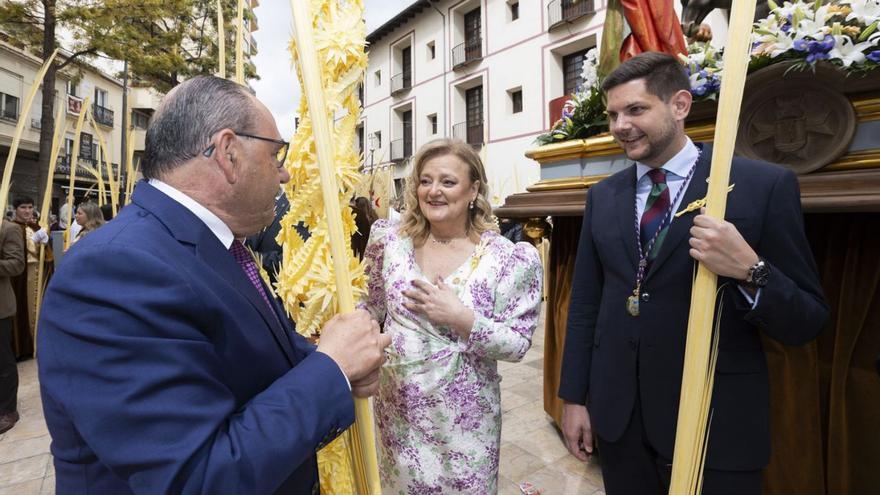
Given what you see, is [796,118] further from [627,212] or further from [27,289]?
[27,289]

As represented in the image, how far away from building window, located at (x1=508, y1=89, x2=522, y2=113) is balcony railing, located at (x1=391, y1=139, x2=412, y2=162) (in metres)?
5.97

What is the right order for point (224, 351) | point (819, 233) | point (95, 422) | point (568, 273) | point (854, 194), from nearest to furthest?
point (95, 422), point (224, 351), point (854, 194), point (819, 233), point (568, 273)

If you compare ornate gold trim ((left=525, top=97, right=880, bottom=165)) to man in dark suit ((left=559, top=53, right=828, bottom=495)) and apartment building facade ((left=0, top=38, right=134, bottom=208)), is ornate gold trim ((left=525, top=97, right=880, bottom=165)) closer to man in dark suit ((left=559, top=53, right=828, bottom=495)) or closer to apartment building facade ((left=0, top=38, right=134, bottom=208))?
man in dark suit ((left=559, top=53, right=828, bottom=495))

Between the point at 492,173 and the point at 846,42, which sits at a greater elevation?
the point at 492,173

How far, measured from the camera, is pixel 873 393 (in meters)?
1.77

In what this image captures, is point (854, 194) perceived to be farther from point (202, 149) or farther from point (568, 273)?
point (202, 149)

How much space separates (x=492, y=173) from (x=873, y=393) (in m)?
13.8

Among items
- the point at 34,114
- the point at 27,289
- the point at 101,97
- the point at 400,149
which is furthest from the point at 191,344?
the point at 101,97

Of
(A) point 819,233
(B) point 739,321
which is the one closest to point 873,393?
(A) point 819,233

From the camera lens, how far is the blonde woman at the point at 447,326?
4.93 ft

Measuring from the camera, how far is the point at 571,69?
13.5m

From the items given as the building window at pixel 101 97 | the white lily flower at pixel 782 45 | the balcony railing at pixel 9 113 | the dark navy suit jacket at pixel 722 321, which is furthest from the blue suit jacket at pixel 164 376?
the building window at pixel 101 97

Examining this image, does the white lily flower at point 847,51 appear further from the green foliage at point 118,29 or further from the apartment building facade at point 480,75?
the apartment building facade at point 480,75

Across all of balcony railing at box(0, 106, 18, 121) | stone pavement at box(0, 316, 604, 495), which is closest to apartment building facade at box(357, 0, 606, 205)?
stone pavement at box(0, 316, 604, 495)
